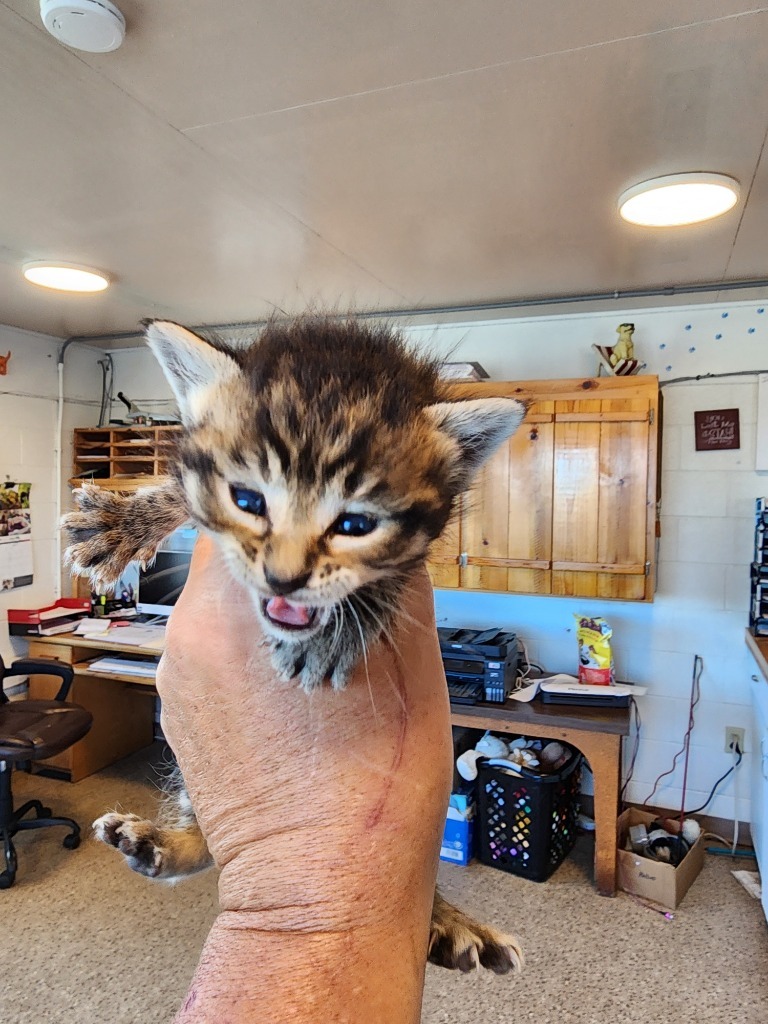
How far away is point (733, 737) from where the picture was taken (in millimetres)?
3814

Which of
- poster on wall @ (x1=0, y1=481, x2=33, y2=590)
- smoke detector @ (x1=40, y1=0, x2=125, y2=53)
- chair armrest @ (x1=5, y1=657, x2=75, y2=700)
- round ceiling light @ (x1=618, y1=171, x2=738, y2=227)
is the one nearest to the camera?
smoke detector @ (x1=40, y1=0, x2=125, y2=53)

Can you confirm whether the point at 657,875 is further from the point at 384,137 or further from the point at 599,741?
the point at 384,137

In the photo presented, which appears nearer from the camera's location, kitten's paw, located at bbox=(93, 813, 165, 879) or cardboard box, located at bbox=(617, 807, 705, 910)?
kitten's paw, located at bbox=(93, 813, 165, 879)

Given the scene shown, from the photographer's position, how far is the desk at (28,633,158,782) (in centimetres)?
450

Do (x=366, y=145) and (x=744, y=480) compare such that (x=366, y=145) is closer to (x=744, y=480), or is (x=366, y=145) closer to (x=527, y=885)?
(x=744, y=480)

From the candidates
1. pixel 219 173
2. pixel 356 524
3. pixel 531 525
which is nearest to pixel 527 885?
pixel 531 525

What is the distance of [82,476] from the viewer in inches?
203

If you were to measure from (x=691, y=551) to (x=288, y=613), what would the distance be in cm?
348

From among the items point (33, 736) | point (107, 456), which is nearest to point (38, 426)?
point (107, 456)

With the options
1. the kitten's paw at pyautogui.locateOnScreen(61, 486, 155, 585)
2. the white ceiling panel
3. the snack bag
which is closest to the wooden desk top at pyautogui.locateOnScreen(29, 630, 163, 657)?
the snack bag

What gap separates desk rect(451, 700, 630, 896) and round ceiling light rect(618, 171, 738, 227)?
224cm

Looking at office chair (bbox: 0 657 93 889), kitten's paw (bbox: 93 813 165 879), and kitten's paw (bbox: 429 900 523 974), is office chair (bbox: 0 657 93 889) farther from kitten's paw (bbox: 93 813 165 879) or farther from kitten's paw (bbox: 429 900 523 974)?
kitten's paw (bbox: 429 900 523 974)

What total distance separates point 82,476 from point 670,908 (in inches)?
184

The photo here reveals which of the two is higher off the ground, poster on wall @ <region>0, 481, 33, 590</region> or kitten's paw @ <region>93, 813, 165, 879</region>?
poster on wall @ <region>0, 481, 33, 590</region>
